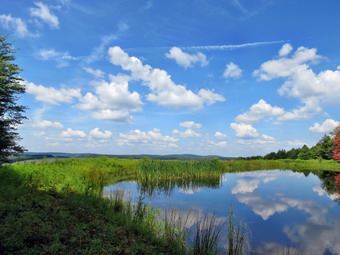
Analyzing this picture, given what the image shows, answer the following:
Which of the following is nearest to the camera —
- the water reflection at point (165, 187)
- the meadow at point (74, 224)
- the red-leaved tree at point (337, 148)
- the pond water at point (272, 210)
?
the meadow at point (74, 224)

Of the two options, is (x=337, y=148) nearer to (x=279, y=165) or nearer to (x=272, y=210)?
(x=279, y=165)

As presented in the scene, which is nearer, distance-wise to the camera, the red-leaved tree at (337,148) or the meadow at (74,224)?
the meadow at (74,224)

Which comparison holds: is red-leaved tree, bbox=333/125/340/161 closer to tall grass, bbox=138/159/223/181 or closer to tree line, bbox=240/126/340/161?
tree line, bbox=240/126/340/161

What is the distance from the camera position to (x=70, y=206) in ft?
28.9

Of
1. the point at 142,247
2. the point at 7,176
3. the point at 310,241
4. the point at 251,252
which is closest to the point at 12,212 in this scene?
the point at 142,247

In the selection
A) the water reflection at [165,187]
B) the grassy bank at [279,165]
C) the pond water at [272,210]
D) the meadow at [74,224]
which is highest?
the grassy bank at [279,165]

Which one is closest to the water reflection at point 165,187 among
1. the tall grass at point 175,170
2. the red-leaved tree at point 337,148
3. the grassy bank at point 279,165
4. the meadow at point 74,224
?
the tall grass at point 175,170

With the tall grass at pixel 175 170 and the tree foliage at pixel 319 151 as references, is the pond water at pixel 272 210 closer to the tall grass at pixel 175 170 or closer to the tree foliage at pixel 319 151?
the tall grass at pixel 175 170

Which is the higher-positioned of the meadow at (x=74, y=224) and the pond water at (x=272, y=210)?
the meadow at (x=74, y=224)

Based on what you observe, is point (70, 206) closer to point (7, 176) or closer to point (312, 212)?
point (7, 176)

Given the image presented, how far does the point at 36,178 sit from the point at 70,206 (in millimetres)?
4910

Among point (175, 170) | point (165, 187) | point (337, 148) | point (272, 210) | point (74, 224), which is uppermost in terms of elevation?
point (337, 148)

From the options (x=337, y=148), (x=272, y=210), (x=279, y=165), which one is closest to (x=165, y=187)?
(x=272, y=210)

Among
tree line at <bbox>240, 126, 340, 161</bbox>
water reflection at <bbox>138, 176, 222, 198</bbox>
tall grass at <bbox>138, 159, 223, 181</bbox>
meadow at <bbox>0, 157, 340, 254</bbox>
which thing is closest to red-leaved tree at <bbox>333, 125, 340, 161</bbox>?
tree line at <bbox>240, 126, 340, 161</bbox>
